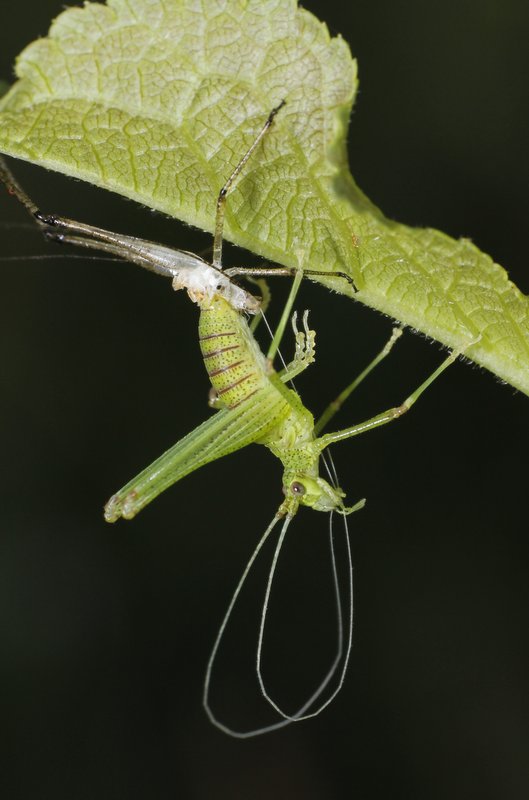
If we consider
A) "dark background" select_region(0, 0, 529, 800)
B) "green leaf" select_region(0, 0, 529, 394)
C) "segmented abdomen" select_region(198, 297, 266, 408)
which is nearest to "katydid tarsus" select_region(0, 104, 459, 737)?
"segmented abdomen" select_region(198, 297, 266, 408)

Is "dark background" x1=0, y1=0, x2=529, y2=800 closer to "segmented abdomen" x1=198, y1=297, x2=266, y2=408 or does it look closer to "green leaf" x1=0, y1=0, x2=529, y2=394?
"segmented abdomen" x1=198, y1=297, x2=266, y2=408

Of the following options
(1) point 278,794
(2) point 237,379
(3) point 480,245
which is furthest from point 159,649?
(2) point 237,379

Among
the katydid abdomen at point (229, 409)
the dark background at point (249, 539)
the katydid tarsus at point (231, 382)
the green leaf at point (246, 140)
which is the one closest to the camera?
the green leaf at point (246, 140)

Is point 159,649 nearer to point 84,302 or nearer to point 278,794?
point 278,794

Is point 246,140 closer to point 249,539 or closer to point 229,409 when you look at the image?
point 229,409

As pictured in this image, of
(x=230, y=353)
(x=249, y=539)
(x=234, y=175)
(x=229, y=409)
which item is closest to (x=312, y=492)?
(x=229, y=409)

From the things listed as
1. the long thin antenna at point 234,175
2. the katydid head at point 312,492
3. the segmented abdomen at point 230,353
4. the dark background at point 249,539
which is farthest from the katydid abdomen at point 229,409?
the dark background at point 249,539

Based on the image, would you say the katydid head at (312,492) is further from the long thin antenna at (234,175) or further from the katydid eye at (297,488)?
the long thin antenna at (234,175)
